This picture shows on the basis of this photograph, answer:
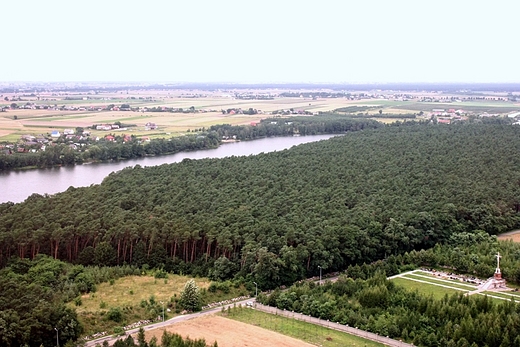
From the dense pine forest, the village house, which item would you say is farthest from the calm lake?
the village house

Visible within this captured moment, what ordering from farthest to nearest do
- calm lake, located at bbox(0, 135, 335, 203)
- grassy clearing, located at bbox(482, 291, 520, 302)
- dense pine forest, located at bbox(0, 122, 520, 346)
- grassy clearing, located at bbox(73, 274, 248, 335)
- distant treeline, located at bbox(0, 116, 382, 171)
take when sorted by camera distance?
distant treeline, located at bbox(0, 116, 382, 171) → calm lake, located at bbox(0, 135, 335, 203) → dense pine forest, located at bbox(0, 122, 520, 346) → grassy clearing, located at bbox(482, 291, 520, 302) → grassy clearing, located at bbox(73, 274, 248, 335)

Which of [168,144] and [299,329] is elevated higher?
[168,144]

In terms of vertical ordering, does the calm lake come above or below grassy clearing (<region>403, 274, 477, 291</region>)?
above

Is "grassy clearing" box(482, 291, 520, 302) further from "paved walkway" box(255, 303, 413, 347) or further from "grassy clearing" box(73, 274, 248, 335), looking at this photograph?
"grassy clearing" box(73, 274, 248, 335)

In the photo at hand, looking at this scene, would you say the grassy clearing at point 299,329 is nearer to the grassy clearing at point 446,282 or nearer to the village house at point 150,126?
the grassy clearing at point 446,282

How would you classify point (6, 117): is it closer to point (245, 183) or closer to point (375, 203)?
point (245, 183)

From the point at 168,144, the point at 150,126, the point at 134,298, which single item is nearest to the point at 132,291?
the point at 134,298

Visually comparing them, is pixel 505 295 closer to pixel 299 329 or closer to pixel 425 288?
pixel 425 288
